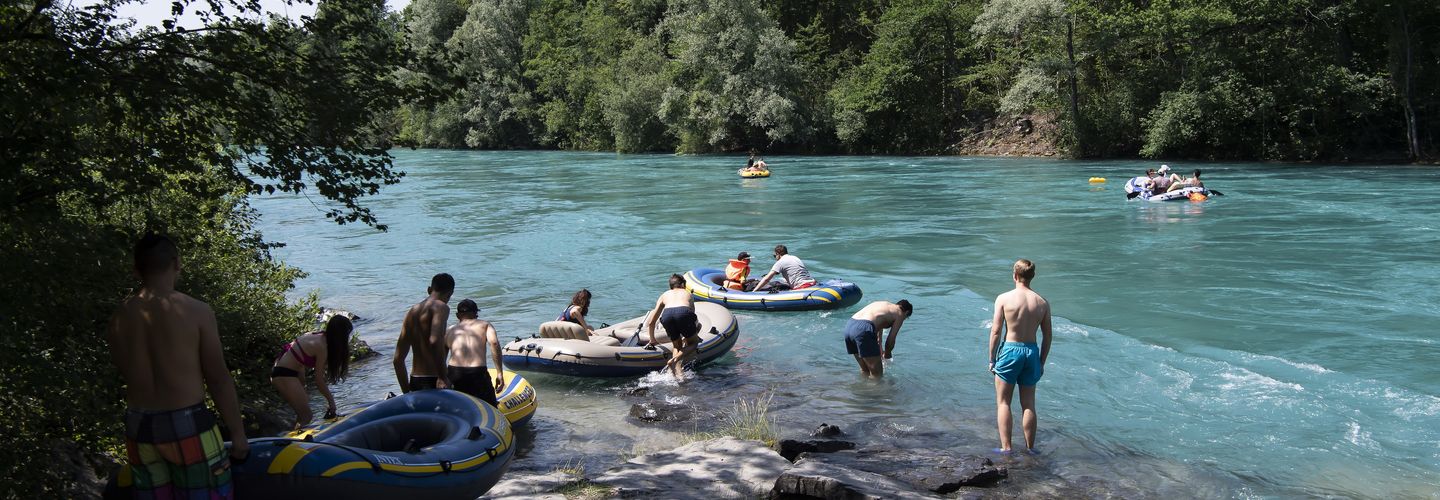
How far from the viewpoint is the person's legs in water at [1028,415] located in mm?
7422

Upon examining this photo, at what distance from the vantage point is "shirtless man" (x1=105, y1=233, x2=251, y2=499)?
4.02 meters

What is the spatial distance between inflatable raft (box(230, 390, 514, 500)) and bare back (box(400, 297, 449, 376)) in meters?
0.39

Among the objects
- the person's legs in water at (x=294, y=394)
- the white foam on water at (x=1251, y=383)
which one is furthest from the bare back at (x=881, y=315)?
the person's legs in water at (x=294, y=394)

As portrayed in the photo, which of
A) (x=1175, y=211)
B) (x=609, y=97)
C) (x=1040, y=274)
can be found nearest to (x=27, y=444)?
(x=1040, y=274)

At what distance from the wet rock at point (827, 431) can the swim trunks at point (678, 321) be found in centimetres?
237

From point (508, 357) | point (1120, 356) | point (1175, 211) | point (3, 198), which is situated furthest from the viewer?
point (1175, 211)

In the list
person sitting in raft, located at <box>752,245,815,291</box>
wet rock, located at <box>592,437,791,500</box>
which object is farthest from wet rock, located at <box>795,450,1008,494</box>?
person sitting in raft, located at <box>752,245,815,291</box>

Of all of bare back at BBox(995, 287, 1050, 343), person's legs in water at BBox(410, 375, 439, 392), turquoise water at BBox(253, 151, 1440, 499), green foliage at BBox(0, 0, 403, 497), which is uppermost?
green foliage at BBox(0, 0, 403, 497)

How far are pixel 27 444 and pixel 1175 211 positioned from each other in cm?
2373

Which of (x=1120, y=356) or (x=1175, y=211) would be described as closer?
(x=1120, y=356)

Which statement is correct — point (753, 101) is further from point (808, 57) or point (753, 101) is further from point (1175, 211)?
point (1175, 211)

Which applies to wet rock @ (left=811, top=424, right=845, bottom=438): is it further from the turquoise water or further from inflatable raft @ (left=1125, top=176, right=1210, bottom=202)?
inflatable raft @ (left=1125, top=176, right=1210, bottom=202)

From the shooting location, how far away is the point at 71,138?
4.41m

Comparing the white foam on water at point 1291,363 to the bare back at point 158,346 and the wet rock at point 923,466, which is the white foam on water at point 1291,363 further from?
the bare back at point 158,346
